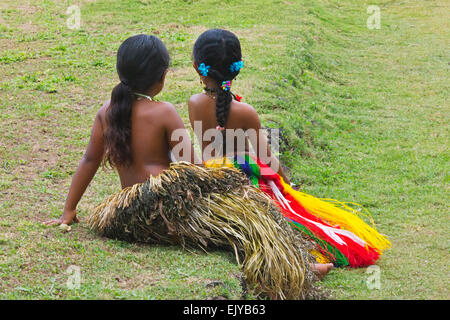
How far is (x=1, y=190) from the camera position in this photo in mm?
4516

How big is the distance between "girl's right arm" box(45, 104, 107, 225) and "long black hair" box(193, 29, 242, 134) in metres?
0.80

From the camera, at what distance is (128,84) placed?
378 cm

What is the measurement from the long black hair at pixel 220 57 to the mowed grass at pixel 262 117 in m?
1.10

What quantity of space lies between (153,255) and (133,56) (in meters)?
1.20

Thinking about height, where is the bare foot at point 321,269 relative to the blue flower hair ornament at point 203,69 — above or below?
below

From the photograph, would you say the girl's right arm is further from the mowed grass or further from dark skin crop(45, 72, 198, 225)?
the mowed grass

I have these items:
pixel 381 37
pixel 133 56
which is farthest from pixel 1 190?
pixel 381 37

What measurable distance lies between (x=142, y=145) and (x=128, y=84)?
0.39m

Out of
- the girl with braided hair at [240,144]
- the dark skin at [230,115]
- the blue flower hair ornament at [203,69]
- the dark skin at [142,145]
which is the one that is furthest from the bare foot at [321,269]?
the blue flower hair ornament at [203,69]

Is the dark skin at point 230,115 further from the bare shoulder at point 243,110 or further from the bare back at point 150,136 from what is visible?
the bare back at point 150,136

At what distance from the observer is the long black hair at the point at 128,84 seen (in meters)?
3.71

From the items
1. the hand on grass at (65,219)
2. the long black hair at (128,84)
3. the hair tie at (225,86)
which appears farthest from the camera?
the hair tie at (225,86)

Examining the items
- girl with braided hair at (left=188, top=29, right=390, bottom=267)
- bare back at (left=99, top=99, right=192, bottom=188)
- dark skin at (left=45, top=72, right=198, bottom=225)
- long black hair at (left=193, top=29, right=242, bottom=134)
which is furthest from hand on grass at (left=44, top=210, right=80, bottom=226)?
long black hair at (left=193, top=29, right=242, bottom=134)
